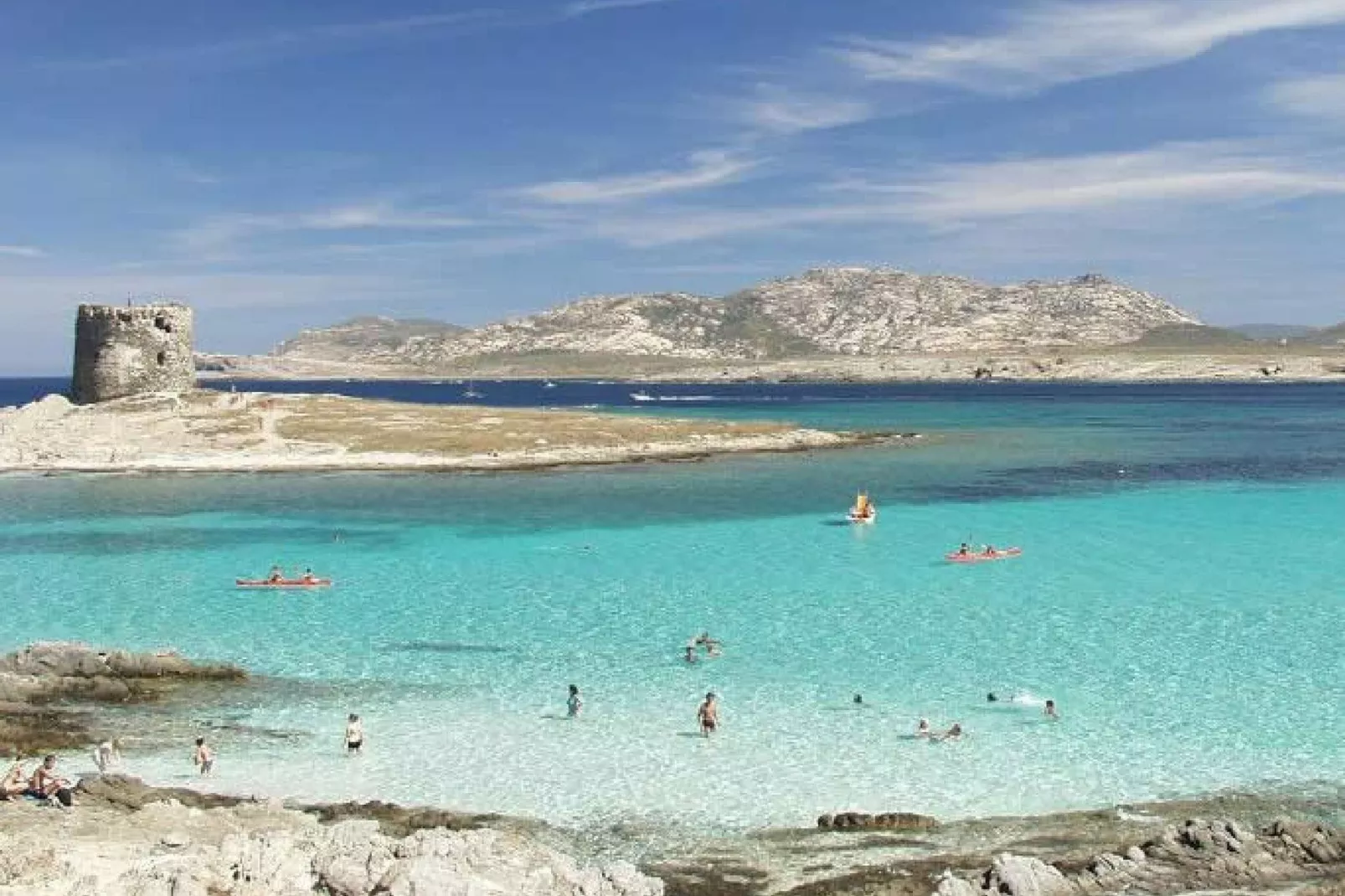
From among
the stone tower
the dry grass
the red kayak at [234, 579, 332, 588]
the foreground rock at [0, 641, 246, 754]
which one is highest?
the stone tower

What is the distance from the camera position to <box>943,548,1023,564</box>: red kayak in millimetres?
47938

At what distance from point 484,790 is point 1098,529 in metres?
40.0

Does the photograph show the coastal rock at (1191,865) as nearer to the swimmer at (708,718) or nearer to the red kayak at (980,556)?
the swimmer at (708,718)

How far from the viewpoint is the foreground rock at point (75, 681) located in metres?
27.8

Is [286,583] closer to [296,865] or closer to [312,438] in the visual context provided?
[296,865]

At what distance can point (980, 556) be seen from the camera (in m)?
48.2

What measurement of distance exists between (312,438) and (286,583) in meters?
44.8

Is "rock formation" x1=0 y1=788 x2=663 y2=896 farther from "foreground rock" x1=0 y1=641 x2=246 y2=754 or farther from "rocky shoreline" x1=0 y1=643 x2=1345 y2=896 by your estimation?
"foreground rock" x1=0 y1=641 x2=246 y2=754

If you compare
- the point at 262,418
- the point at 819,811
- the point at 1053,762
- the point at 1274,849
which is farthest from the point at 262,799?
the point at 262,418

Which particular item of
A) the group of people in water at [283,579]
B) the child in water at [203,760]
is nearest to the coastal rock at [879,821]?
the child in water at [203,760]

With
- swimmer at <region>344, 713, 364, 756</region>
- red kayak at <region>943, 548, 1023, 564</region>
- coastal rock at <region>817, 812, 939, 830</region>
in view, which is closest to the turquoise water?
swimmer at <region>344, 713, 364, 756</region>

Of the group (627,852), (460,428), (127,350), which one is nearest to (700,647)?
(627,852)

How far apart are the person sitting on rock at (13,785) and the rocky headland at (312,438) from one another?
58.2m

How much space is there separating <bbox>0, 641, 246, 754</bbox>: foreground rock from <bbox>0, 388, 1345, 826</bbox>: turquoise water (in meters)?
2.21
